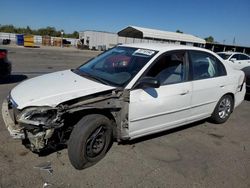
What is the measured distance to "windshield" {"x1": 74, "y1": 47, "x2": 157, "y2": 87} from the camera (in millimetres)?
3695

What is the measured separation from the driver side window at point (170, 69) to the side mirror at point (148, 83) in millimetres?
229

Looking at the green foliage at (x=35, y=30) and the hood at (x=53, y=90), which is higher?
the green foliage at (x=35, y=30)

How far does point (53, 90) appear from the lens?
328 centimetres

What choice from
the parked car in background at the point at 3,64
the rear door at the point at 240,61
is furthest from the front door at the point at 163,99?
the rear door at the point at 240,61

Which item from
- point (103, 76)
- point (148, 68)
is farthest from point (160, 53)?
point (103, 76)

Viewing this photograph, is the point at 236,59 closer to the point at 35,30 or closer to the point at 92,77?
the point at 92,77

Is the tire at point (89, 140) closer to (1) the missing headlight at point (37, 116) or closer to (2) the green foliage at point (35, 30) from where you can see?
(1) the missing headlight at point (37, 116)

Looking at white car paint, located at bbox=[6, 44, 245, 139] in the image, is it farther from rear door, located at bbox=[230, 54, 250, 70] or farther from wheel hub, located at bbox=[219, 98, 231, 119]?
rear door, located at bbox=[230, 54, 250, 70]

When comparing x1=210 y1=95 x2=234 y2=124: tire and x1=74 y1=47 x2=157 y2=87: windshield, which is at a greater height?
x1=74 y1=47 x2=157 y2=87: windshield

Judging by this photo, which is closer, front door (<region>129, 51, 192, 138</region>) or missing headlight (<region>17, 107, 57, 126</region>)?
missing headlight (<region>17, 107, 57, 126</region>)

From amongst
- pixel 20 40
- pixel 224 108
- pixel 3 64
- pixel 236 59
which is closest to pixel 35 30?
pixel 20 40

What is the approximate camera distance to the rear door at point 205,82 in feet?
14.4

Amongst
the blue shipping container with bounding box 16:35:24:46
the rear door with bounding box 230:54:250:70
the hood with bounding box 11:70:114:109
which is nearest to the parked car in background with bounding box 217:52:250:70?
the rear door with bounding box 230:54:250:70

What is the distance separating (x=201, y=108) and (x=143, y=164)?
1.78m
